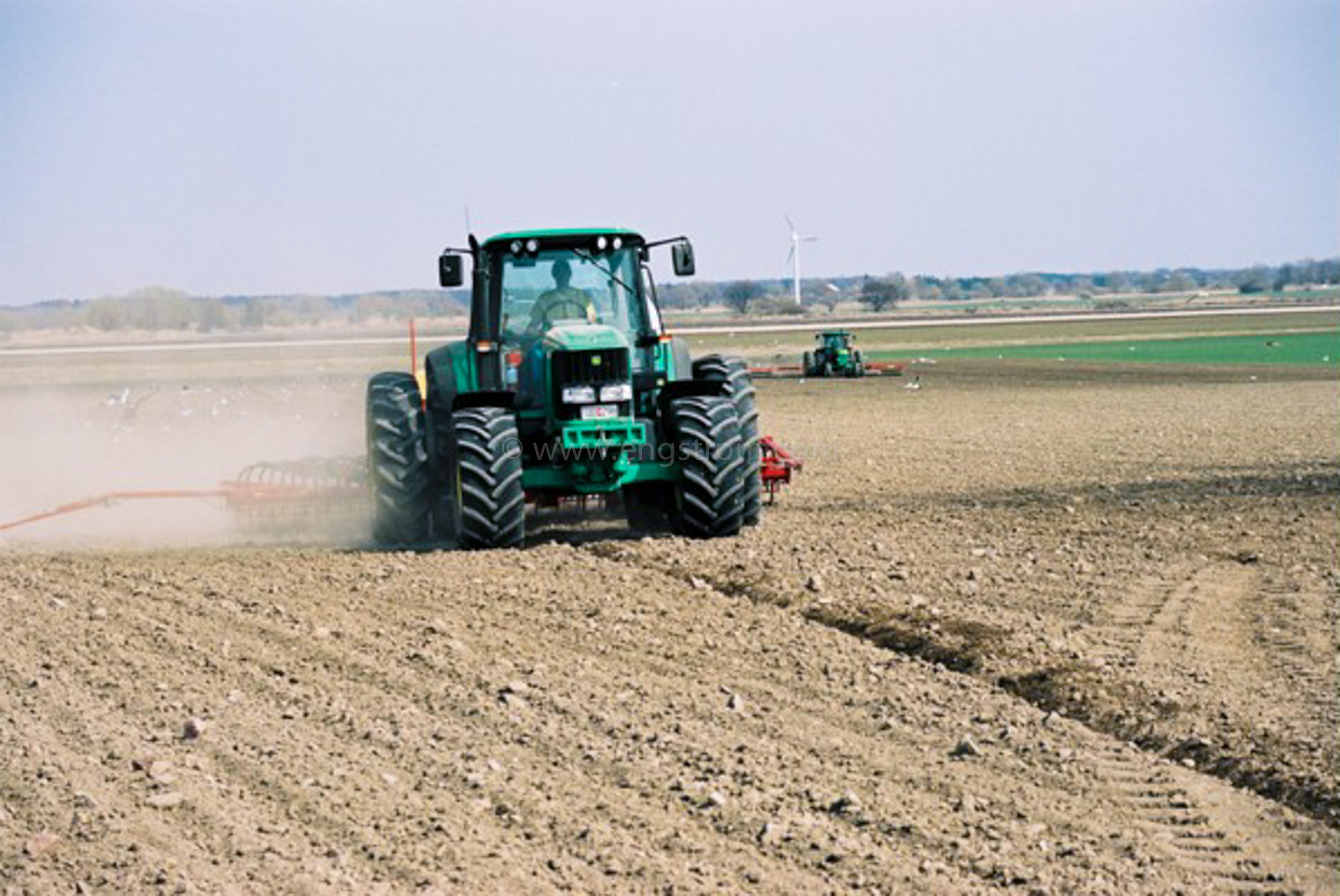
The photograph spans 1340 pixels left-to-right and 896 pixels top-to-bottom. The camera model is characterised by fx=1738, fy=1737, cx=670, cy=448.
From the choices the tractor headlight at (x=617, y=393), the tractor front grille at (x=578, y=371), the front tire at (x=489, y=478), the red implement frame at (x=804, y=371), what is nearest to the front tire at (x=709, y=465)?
the tractor headlight at (x=617, y=393)

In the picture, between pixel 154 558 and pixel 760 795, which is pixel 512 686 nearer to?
pixel 760 795

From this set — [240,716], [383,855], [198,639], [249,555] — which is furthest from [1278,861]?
[249,555]

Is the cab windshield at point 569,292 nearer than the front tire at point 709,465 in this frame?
No

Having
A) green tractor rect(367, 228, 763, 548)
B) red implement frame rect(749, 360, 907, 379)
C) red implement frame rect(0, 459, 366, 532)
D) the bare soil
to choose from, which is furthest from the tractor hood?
red implement frame rect(749, 360, 907, 379)

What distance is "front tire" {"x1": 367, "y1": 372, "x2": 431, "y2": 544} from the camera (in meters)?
15.0

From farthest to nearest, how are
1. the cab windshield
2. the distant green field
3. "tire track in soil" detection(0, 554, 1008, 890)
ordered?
1. the distant green field
2. the cab windshield
3. "tire track in soil" detection(0, 554, 1008, 890)

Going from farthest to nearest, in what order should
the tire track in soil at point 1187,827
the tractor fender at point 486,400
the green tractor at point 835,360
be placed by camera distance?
the green tractor at point 835,360, the tractor fender at point 486,400, the tire track in soil at point 1187,827

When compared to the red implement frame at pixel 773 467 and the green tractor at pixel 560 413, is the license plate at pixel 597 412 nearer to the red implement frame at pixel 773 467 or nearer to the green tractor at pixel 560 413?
the green tractor at pixel 560 413

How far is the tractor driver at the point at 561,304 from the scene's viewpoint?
14.9 m

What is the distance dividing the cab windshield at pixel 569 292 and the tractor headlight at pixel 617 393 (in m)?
0.74

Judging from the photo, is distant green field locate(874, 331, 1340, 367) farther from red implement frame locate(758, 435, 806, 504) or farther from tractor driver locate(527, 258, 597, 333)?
tractor driver locate(527, 258, 597, 333)

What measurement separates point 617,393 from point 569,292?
121cm

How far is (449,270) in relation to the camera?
1420cm

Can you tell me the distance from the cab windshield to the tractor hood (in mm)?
253
